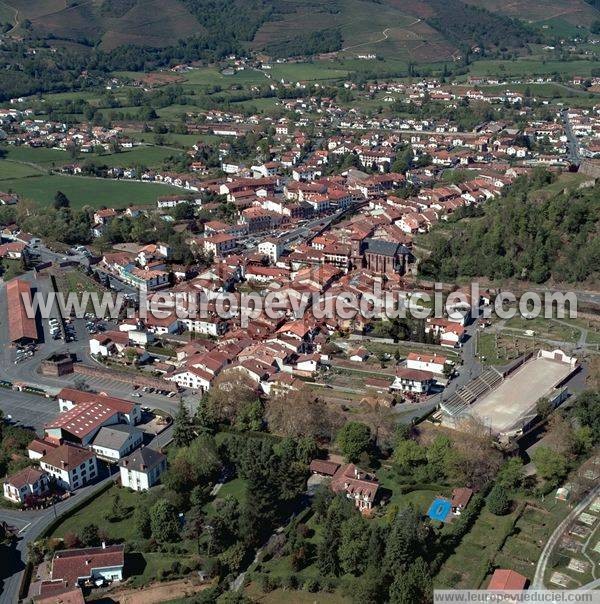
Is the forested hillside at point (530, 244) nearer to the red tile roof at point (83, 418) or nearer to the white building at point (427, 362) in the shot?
the white building at point (427, 362)

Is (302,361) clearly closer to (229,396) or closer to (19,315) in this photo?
(229,396)

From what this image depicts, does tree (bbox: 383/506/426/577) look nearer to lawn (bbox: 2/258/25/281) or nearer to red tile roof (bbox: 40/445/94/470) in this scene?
red tile roof (bbox: 40/445/94/470)

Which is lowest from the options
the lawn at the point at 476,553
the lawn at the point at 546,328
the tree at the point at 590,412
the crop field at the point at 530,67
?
the lawn at the point at 476,553

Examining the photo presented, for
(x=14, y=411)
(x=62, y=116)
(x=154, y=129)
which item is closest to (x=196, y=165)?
(x=154, y=129)

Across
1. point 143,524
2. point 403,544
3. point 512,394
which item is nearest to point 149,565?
point 143,524

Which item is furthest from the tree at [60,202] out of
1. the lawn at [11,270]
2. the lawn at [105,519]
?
the lawn at [105,519]

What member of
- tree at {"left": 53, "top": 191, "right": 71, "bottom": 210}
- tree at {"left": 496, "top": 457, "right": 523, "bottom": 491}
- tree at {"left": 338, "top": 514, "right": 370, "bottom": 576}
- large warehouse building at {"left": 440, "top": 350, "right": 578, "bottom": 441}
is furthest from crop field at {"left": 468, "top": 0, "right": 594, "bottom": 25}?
tree at {"left": 338, "top": 514, "right": 370, "bottom": 576}

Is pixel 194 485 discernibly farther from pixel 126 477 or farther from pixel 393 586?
pixel 393 586
